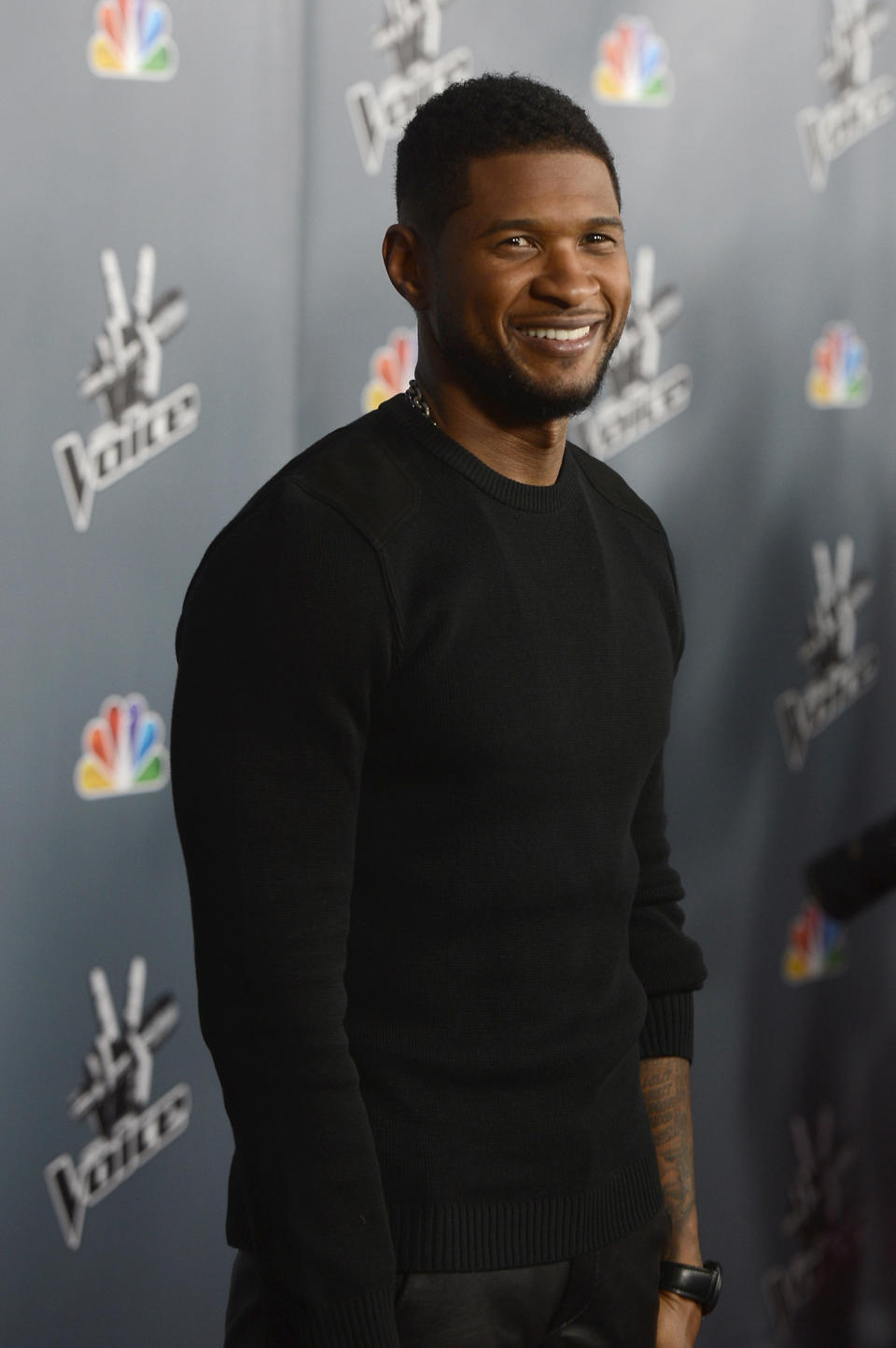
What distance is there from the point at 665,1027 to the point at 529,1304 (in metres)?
0.26

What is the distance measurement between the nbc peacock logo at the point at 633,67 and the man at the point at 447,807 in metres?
0.89

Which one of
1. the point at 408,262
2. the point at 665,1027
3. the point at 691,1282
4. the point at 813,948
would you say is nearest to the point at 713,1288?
the point at 691,1282

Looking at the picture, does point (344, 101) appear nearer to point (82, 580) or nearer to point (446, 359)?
point (82, 580)

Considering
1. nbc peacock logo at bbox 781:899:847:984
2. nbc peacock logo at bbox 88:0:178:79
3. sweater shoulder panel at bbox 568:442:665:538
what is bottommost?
nbc peacock logo at bbox 781:899:847:984

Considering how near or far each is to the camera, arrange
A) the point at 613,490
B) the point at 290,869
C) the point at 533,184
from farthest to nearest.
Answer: the point at 613,490 → the point at 533,184 → the point at 290,869

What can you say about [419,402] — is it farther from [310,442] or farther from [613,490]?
[310,442]

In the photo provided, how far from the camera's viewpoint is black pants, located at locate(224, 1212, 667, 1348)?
3.06 feet

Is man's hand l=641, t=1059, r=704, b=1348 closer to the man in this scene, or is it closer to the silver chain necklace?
the man

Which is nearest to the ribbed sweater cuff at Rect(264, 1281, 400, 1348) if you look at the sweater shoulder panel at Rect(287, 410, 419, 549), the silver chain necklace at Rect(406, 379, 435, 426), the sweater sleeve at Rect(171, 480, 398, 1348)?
the sweater sleeve at Rect(171, 480, 398, 1348)

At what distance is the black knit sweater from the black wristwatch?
0.46 ft

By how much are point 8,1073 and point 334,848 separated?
2.86ft

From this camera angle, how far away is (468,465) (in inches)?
38.1

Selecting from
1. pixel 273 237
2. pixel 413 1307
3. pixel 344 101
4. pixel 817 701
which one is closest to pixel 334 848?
pixel 413 1307

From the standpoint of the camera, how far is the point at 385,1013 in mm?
928
